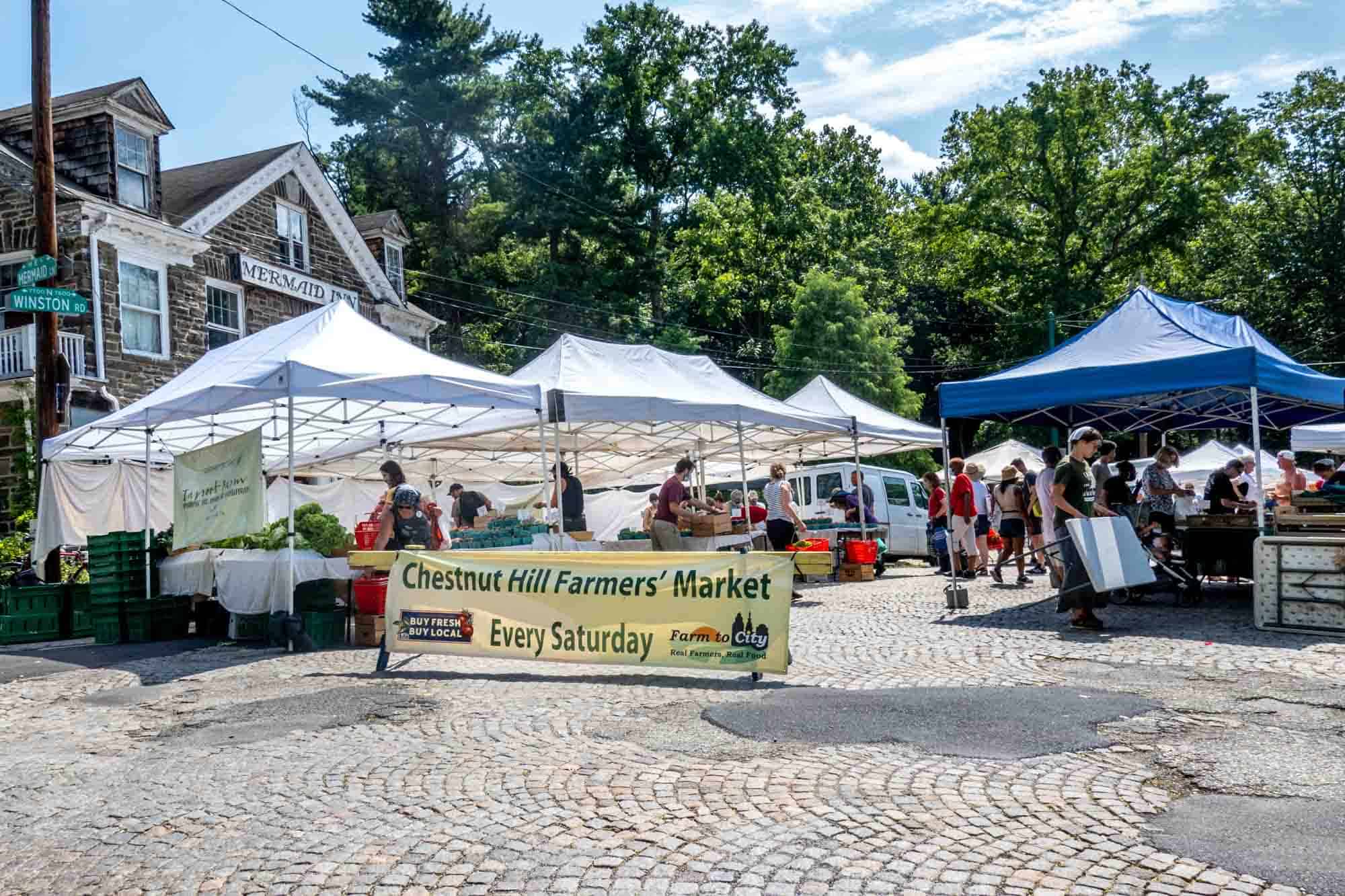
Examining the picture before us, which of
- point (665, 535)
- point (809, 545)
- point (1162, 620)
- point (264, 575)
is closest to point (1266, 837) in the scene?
point (1162, 620)

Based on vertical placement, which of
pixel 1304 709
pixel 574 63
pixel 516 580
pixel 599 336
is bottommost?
pixel 1304 709

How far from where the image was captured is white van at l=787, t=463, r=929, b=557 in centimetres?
2221

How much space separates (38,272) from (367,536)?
5845mm

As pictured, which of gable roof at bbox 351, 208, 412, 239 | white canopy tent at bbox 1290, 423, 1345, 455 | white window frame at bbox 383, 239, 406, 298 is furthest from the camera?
white window frame at bbox 383, 239, 406, 298

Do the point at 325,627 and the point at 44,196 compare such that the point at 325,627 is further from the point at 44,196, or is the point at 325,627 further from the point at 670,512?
the point at 44,196

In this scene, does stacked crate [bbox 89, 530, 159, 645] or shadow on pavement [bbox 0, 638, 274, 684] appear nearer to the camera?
shadow on pavement [bbox 0, 638, 274, 684]

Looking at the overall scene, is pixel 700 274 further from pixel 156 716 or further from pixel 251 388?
pixel 156 716

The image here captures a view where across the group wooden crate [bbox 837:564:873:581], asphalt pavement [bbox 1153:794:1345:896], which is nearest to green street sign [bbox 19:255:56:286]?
wooden crate [bbox 837:564:873:581]

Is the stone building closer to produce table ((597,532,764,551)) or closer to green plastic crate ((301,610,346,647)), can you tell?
produce table ((597,532,764,551))

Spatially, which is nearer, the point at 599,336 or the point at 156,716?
the point at 156,716

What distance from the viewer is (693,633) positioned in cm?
784

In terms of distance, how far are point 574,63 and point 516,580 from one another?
4140cm

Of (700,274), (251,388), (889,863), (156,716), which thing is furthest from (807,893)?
(700,274)

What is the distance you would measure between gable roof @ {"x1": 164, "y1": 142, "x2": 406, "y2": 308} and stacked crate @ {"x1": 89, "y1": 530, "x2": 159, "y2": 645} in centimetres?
1202
